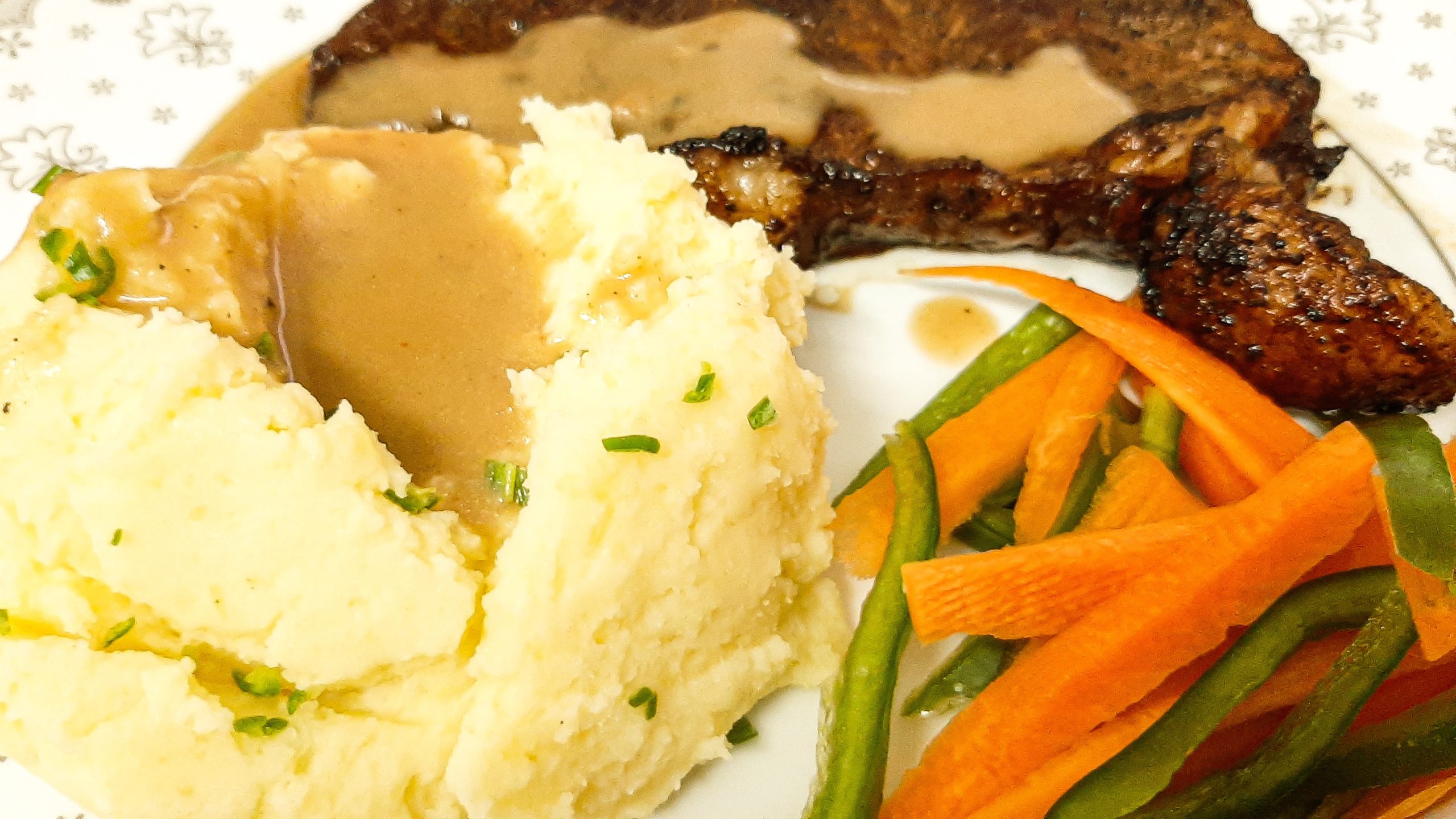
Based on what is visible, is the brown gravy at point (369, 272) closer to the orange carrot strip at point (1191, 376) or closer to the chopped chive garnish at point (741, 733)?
the chopped chive garnish at point (741, 733)

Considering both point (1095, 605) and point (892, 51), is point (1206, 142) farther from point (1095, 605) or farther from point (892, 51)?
point (1095, 605)

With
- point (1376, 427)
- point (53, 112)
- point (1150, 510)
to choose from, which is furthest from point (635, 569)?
point (53, 112)

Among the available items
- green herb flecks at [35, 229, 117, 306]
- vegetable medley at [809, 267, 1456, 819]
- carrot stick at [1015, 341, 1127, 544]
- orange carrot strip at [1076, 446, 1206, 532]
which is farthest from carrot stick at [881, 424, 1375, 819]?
green herb flecks at [35, 229, 117, 306]

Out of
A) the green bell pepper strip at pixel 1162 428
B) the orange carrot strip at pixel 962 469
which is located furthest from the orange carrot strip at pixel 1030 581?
the green bell pepper strip at pixel 1162 428

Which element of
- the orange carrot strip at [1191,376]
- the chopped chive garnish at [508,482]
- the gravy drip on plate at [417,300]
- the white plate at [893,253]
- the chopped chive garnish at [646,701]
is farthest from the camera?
the white plate at [893,253]

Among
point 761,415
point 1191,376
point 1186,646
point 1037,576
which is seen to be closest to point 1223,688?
point 1186,646

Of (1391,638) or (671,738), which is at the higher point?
(1391,638)
